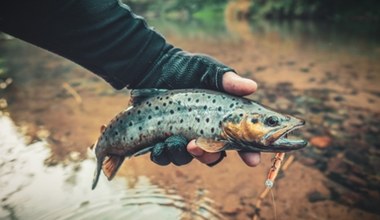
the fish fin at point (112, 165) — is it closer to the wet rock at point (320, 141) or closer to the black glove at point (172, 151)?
the black glove at point (172, 151)

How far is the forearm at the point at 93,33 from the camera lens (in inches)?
117

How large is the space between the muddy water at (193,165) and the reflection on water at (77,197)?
0.04 ft

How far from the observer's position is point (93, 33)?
3133 millimetres

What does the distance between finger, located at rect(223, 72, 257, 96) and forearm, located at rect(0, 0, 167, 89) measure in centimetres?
68

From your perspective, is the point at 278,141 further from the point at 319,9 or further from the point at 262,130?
the point at 319,9

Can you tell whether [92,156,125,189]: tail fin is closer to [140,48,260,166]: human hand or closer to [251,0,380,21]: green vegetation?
[140,48,260,166]: human hand

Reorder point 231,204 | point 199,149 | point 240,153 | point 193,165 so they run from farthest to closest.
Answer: point 193,165, point 231,204, point 240,153, point 199,149

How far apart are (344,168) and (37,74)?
969 centimetres

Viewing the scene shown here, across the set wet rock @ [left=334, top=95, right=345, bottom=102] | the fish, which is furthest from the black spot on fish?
wet rock @ [left=334, top=95, right=345, bottom=102]

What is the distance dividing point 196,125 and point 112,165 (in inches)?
33.9

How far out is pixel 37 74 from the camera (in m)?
11.9

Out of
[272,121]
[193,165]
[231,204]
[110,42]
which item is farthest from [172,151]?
[193,165]

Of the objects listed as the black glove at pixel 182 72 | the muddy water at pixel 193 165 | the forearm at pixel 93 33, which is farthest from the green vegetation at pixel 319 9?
the forearm at pixel 93 33

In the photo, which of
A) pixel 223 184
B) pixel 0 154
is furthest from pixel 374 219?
pixel 0 154
